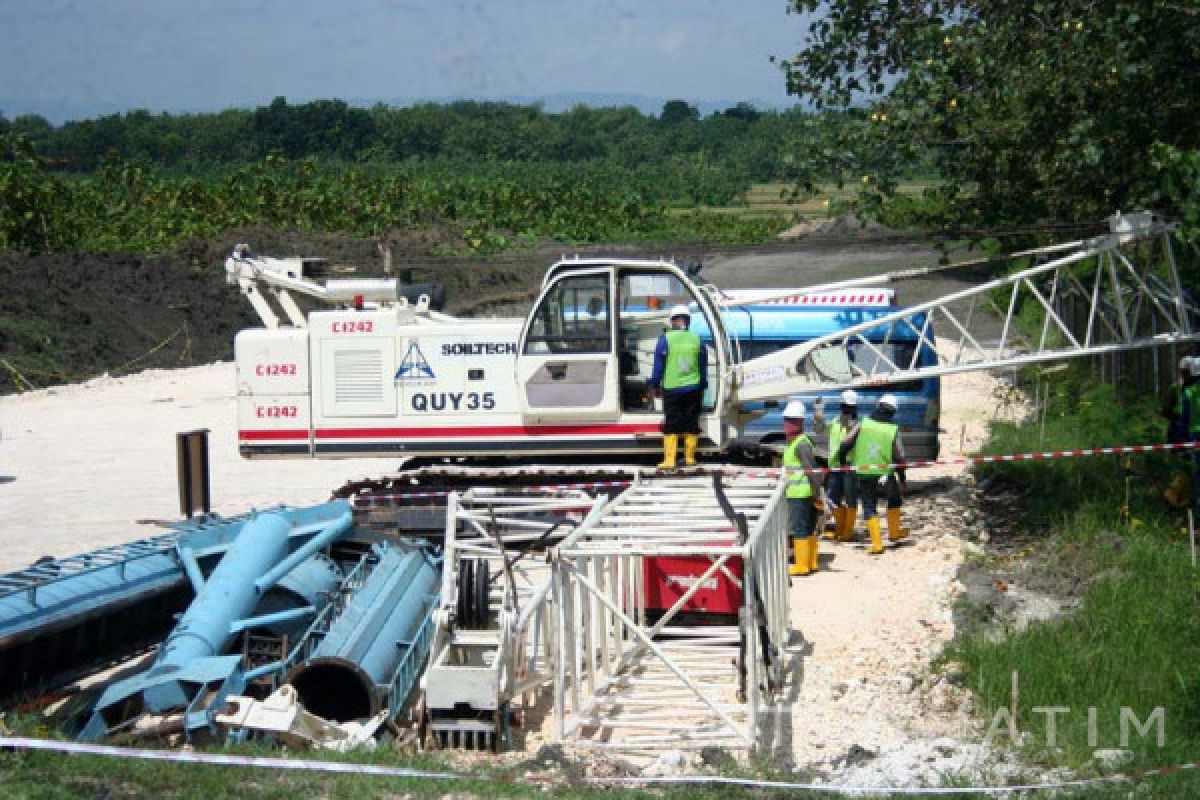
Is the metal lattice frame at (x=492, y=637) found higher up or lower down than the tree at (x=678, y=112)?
lower down

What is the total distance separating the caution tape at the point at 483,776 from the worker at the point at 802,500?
6233mm

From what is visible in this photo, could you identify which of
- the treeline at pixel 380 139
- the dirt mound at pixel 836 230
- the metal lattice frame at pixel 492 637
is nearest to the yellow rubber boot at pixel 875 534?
the metal lattice frame at pixel 492 637

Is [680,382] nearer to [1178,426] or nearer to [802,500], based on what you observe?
[802,500]

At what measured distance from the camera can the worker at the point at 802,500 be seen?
1516 cm

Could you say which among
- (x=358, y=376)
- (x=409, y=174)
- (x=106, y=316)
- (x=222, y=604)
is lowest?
(x=222, y=604)

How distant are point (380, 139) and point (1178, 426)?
→ 105 metres

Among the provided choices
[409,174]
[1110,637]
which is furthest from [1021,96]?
[409,174]

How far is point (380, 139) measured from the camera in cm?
11525

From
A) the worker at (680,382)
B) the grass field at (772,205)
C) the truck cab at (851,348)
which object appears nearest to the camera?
the worker at (680,382)

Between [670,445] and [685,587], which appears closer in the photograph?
[685,587]

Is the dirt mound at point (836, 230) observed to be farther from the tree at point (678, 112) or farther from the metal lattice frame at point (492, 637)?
the tree at point (678, 112)

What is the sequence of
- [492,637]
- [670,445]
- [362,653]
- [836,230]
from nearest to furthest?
[362,653]
[492,637]
[670,445]
[836,230]

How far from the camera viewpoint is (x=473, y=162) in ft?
329

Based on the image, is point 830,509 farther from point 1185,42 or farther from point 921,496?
point 1185,42
